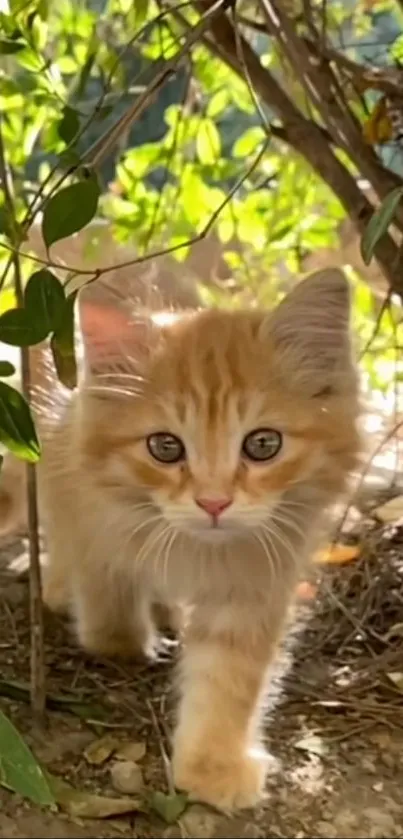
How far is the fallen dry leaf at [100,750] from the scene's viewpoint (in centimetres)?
109

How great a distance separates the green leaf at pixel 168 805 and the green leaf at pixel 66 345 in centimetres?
34

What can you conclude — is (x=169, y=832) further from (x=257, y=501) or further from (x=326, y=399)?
(x=326, y=399)

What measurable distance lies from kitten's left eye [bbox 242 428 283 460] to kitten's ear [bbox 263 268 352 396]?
0.21 feet

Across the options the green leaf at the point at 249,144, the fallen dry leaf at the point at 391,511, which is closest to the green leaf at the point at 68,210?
the fallen dry leaf at the point at 391,511

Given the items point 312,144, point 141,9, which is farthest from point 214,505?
point 141,9

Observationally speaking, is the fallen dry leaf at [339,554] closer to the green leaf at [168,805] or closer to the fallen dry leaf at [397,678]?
the fallen dry leaf at [397,678]

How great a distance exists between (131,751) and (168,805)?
0.12 m

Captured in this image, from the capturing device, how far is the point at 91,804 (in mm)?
1011

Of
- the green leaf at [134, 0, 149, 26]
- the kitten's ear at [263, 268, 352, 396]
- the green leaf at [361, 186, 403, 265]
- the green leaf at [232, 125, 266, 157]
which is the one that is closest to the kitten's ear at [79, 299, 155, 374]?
the kitten's ear at [263, 268, 352, 396]

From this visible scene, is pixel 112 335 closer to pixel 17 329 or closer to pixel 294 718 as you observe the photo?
pixel 17 329

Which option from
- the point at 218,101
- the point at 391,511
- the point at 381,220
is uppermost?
the point at 218,101

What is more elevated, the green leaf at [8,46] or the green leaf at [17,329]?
the green leaf at [8,46]

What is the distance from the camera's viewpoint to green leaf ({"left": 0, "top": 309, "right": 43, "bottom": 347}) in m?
0.89

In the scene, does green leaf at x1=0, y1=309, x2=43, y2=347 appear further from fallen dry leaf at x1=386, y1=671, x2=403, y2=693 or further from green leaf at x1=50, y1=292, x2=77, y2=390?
fallen dry leaf at x1=386, y1=671, x2=403, y2=693
